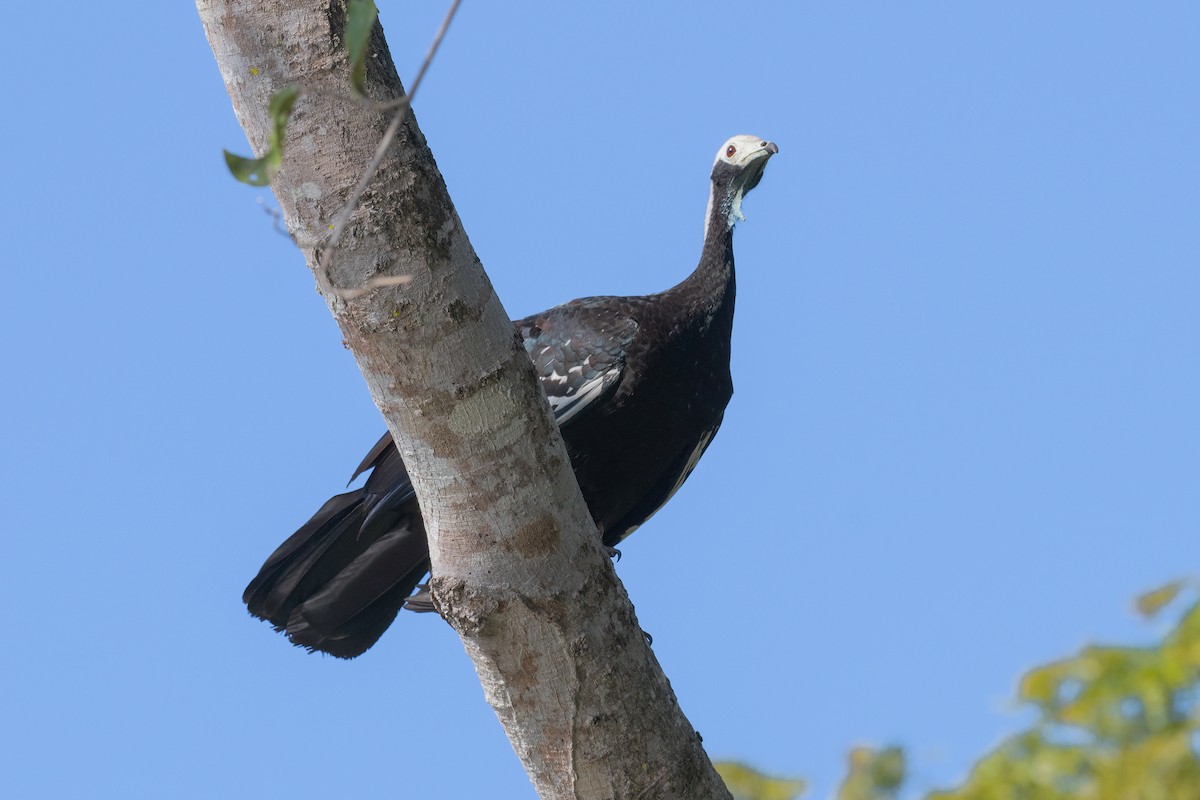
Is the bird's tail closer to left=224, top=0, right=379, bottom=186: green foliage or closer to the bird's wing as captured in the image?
the bird's wing

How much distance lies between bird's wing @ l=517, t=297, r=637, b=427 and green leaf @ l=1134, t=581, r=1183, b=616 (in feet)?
6.46

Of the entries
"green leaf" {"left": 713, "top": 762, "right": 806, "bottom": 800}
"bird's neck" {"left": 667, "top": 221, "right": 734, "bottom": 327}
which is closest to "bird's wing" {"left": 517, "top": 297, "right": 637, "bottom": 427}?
"bird's neck" {"left": 667, "top": 221, "right": 734, "bottom": 327}

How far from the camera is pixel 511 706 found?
2.86m

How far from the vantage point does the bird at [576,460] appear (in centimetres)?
445

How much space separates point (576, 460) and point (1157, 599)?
2.07m

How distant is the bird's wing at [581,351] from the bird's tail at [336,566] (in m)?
0.62

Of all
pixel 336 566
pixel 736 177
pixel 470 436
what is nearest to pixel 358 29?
pixel 470 436

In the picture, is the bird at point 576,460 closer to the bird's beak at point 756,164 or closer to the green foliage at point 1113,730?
the bird's beak at point 756,164

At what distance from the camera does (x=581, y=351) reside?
4516 mm

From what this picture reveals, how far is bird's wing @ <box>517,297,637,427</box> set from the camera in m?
4.43

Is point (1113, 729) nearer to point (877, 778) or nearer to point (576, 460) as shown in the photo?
point (877, 778)

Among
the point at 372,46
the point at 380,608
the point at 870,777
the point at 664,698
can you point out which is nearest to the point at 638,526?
the point at 380,608

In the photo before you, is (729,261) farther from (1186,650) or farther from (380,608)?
(1186,650)

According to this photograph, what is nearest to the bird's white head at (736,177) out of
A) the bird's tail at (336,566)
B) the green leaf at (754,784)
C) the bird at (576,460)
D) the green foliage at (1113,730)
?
the bird at (576,460)
